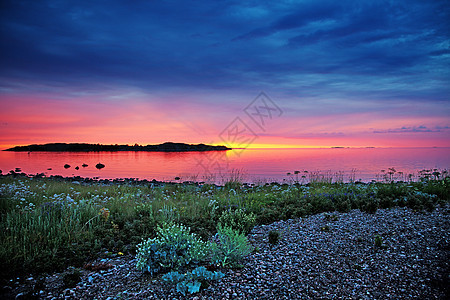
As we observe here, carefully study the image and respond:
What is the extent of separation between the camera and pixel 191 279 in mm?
3922

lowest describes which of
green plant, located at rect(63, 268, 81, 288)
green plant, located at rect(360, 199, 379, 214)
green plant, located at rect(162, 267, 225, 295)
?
green plant, located at rect(63, 268, 81, 288)

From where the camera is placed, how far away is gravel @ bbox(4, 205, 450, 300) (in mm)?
3742

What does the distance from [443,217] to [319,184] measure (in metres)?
5.91

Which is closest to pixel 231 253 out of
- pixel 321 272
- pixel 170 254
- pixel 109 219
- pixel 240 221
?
pixel 170 254

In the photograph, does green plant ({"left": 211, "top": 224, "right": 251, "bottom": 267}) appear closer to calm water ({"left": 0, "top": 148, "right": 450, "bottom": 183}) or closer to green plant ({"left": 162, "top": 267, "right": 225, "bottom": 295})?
green plant ({"left": 162, "top": 267, "right": 225, "bottom": 295})

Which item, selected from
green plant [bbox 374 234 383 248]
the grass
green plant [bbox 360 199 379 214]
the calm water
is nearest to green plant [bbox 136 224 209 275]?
the grass

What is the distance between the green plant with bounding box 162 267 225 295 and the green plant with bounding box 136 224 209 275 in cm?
37

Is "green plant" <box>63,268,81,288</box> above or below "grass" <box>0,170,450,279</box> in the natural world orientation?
below

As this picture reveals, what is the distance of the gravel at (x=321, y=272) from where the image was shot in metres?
3.74

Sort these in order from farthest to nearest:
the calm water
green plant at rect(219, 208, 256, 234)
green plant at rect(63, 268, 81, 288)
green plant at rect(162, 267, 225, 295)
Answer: the calm water, green plant at rect(219, 208, 256, 234), green plant at rect(63, 268, 81, 288), green plant at rect(162, 267, 225, 295)

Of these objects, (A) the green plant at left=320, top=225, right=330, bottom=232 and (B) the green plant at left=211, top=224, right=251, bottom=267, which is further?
(A) the green plant at left=320, top=225, right=330, bottom=232

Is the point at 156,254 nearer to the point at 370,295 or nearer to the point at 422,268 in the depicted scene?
the point at 370,295

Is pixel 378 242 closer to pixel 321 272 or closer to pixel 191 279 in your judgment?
pixel 321 272

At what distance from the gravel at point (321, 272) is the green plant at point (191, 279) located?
0.10 meters
